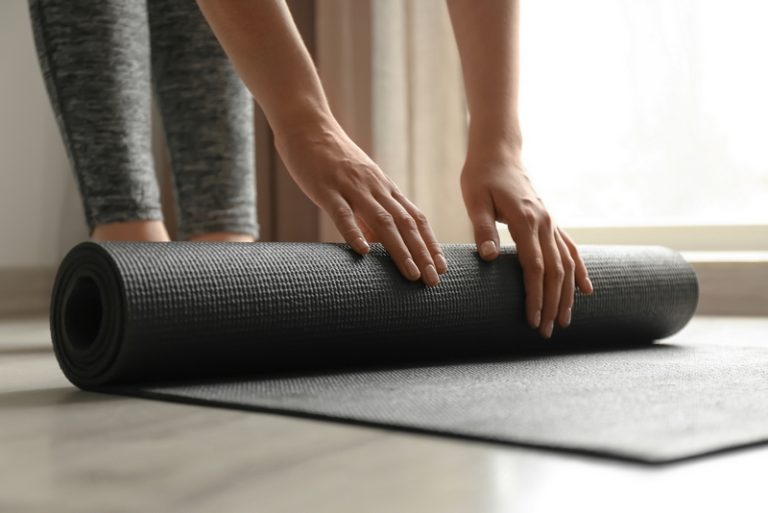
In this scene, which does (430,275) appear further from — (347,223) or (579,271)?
(579,271)

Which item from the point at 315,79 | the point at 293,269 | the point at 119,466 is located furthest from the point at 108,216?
the point at 119,466

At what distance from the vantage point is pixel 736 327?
2.35m

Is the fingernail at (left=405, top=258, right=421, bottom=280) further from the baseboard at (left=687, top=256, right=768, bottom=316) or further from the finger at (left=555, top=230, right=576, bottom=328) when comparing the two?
the baseboard at (left=687, top=256, right=768, bottom=316)

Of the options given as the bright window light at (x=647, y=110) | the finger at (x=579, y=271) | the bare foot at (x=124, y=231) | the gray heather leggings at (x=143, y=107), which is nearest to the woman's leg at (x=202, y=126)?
the gray heather leggings at (x=143, y=107)

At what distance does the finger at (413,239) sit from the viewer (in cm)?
136

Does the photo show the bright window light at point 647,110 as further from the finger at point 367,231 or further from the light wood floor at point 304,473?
the light wood floor at point 304,473

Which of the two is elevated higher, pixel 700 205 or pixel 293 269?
pixel 293 269

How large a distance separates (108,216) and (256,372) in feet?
2.40

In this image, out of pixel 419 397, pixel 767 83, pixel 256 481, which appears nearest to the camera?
pixel 256 481

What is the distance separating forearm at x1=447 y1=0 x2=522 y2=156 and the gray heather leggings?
567mm

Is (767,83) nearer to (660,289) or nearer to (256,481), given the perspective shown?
(660,289)

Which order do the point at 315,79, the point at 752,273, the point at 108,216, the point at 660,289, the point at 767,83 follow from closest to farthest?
the point at 315,79 → the point at 660,289 → the point at 108,216 → the point at 752,273 → the point at 767,83

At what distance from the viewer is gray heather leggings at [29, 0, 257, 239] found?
1901 millimetres

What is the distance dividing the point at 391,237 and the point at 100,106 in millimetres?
795
